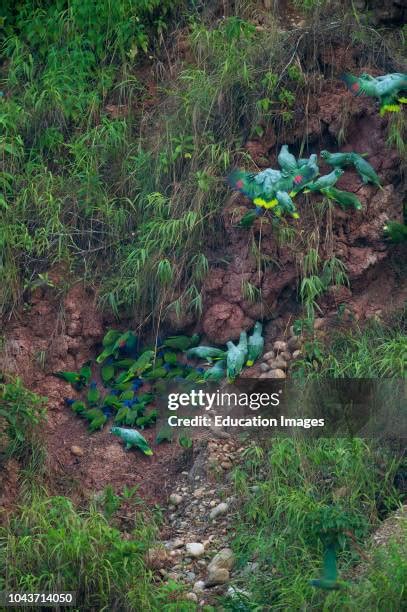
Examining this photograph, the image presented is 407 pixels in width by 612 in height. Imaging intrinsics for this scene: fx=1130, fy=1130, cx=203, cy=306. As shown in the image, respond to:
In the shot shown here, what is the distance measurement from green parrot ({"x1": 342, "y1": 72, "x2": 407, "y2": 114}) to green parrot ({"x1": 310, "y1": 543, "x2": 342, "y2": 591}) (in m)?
2.96

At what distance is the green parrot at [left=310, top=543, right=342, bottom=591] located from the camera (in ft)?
16.9

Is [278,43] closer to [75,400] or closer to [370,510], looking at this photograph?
[75,400]

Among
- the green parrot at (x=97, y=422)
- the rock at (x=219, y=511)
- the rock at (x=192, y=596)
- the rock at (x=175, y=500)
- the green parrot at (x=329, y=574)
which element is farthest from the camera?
the green parrot at (x=97, y=422)

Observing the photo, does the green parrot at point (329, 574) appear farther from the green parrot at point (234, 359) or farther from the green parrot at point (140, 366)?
the green parrot at point (140, 366)

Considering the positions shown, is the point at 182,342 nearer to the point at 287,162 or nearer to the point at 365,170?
the point at 287,162

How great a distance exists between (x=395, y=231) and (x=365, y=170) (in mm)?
422

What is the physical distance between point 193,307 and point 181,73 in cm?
182

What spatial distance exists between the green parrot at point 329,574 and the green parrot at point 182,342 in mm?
1844

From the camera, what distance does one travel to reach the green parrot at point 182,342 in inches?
264

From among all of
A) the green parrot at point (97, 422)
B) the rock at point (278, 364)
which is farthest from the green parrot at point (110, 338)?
the rock at point (278, 364)

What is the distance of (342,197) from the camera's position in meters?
6.80

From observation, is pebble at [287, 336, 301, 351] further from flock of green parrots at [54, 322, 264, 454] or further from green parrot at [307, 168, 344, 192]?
green parrot at [307, 168, 344, 192]

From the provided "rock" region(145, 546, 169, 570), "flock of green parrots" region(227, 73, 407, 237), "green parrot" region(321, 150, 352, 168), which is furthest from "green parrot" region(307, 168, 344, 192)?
"rock" region(145, 546, 169, 570)

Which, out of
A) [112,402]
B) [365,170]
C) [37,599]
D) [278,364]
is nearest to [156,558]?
[37,599]
